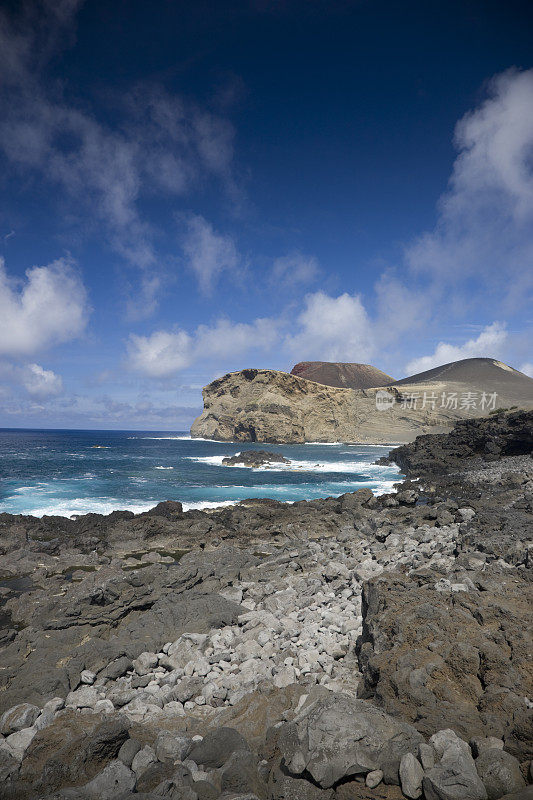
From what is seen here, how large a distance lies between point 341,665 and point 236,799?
299cm

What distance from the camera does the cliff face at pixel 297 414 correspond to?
8431 cm

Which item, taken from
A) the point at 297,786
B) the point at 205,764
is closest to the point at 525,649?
the point at 297,786

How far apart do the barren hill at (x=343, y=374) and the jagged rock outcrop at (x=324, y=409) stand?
67.4 metres

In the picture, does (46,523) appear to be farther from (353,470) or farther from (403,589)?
(353,470)

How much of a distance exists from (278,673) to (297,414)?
81.8 m

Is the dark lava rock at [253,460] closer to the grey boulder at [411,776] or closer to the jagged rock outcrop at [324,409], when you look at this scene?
the jagged rock outcrop at [324,409]

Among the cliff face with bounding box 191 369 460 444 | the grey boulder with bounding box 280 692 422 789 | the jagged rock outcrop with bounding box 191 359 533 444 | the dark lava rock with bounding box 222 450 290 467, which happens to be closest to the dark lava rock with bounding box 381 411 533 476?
the dark lava rock with bounding box 222 450 290 467

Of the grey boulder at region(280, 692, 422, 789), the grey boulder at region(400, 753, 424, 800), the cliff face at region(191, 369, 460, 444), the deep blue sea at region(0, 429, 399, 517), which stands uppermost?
the cliff face at region(191, 369, 460, 444)

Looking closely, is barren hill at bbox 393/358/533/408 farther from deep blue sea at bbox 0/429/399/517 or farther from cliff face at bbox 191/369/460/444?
deep blue sea at bbox 0/429/399/517

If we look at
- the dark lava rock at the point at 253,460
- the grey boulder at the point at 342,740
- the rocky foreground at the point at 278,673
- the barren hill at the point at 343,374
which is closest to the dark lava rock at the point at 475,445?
the dark lava rock at the point at 253,460

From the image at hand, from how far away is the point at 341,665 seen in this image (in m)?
5.46
